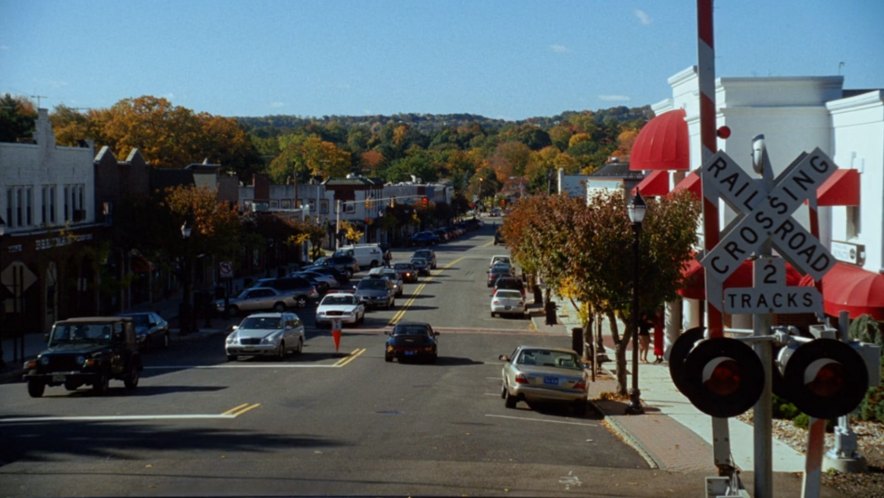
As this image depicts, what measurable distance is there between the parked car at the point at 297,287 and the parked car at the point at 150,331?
613 inches

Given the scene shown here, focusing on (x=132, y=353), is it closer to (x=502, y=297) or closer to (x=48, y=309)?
(x=48, y=309)

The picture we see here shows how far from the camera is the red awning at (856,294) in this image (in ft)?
77.1

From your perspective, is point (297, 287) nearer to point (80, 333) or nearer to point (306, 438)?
point (80, 333)

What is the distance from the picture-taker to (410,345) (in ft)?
111

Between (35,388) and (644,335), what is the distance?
1593 cm

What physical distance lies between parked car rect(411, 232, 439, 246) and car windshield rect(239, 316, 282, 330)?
295 feet

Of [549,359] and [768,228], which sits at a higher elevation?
[768,228]

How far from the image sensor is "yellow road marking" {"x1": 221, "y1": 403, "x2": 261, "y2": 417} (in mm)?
20688

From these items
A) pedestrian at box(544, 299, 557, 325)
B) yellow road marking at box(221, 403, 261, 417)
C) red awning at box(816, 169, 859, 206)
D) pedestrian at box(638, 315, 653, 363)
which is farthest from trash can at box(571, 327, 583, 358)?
pedestrian at box(544, 299, 557, 325)

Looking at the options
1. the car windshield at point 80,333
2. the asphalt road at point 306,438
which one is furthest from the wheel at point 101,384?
the car windshield at point 80,333

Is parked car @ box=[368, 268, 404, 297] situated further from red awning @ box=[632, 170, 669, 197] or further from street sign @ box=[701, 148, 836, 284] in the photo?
street sign @ box=[701, 148, 836, 284]

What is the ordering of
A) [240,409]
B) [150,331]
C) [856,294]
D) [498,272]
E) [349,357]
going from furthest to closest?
[498,272] < [150,331] < [349,357] < [856,294] < [240,409]

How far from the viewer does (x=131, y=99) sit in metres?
104

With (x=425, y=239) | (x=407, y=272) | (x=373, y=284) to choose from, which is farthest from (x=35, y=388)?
(x=425, y=239)
